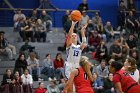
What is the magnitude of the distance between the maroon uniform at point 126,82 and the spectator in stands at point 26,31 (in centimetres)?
1146

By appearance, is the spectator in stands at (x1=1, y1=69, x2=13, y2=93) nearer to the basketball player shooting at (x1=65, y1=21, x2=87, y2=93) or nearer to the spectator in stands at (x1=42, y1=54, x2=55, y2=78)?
the spectator in stands at (x1=42, y1=54, x2=55, y2=78)

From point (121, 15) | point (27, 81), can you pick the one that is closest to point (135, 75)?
point (27, 81)

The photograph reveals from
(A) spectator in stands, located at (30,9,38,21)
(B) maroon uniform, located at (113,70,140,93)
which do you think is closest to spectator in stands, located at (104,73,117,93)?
(A) spectator in stands, located at (30,9,38,21)

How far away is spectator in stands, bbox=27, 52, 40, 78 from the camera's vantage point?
1786cm

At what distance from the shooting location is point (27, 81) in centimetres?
1680

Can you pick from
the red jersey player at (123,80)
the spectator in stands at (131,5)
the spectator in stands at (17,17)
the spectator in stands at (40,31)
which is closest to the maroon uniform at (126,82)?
the red jersey player at (123,80)

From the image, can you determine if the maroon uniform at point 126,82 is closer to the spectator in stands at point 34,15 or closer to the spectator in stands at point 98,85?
Answer: the spectator in stands at point 98,85

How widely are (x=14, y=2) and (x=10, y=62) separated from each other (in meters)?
5.67

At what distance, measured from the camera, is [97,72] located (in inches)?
707

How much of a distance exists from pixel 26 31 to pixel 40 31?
652mm

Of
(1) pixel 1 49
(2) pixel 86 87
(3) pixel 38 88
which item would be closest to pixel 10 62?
(1) pixel 1 49

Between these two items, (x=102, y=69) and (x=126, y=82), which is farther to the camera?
(x=102, y=69)

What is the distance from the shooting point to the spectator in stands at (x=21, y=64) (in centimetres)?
1769

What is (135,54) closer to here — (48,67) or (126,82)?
(48,67)
